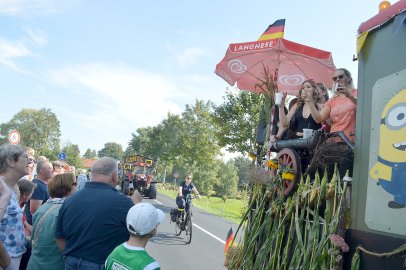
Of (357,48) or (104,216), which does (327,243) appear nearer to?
(357,48)

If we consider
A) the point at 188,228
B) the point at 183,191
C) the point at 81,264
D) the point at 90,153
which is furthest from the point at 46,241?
the point at 90,153

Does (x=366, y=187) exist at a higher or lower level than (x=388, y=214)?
higher

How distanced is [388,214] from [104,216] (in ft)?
7.09

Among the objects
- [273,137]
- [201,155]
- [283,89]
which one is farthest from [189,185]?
[201,155]

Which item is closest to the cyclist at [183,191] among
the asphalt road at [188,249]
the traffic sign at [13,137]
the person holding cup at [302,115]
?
the asphalt road at [188,249]

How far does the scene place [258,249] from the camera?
130 inches

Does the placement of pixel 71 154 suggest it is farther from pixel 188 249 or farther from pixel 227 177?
pixel 188 249

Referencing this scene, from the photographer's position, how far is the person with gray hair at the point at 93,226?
10.5 feet

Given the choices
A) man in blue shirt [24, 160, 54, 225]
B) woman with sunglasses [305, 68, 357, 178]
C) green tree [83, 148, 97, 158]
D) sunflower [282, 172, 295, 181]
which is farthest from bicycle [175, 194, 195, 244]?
green tree [83, 148, 97, 158]

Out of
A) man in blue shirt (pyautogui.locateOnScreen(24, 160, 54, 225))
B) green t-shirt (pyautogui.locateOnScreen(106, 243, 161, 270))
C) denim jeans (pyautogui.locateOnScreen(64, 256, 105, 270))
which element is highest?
man in blue shirt (pyautogui.locateOnScreen(24, 160, 54, 225))

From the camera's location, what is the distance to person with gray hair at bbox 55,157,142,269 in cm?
319

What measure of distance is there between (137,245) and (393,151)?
1698 millimetres

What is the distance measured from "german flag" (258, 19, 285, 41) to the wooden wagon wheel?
102 inches

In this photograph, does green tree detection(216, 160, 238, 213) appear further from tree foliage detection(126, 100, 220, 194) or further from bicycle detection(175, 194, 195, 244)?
bicycle detection(175, 194, 195, 244)
